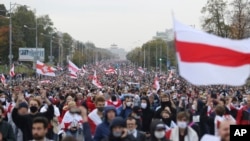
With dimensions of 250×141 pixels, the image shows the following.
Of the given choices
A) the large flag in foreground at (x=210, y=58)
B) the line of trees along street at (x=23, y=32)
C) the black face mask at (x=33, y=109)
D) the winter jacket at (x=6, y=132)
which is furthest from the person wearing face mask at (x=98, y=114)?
the line of trees along street at (x=23, y=32)

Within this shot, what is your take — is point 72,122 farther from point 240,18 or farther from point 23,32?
point 23,32

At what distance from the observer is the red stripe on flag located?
7062 mm

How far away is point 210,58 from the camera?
719cm

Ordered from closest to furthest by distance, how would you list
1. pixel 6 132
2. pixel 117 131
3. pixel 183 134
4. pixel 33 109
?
pixel 117 131 → pixel 183 134 → pixel 6 132 → pixel 33 109

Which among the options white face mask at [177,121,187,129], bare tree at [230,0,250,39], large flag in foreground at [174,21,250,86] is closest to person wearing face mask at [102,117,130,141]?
white face mask at [177,121,187,129]

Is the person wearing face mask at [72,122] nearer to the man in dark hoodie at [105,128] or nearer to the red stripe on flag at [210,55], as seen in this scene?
the man in dark hoodie at [105,128]

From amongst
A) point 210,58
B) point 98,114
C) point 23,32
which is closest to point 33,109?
point 98,114

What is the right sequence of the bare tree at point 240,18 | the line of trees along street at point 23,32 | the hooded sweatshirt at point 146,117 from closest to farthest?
1. the hooded sweatshirt at point 146,117
2. the bare tree at point 240,18
3. the line of trees along street at point 23,32

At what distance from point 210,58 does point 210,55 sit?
4 centimetres

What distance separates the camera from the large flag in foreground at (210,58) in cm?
689

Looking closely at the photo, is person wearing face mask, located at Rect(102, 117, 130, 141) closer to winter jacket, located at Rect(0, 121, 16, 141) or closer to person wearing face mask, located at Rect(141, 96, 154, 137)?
winter jacket, located at Rect(0, 121, 16, 141)

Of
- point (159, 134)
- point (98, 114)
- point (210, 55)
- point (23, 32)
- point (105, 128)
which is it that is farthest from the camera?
point (23, 32)

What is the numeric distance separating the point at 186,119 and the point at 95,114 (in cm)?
247

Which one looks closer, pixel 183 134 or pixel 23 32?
pixel 183 134
